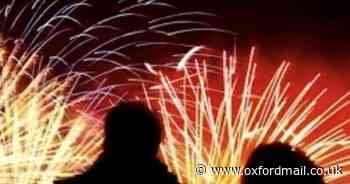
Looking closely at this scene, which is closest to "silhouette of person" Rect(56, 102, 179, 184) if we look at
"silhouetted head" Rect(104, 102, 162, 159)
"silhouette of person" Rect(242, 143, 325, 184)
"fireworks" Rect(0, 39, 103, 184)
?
"silhouetted head" Rect(104, 102, 162, 159)

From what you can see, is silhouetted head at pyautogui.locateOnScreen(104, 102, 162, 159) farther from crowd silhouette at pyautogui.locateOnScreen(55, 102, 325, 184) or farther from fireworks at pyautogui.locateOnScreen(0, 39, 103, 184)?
fireworks at pyautogui.locateOnScreen(0, 39, 103, 184)

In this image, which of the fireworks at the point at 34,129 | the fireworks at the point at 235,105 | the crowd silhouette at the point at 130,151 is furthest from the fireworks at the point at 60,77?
the crowd silhouette at the point at 130,151

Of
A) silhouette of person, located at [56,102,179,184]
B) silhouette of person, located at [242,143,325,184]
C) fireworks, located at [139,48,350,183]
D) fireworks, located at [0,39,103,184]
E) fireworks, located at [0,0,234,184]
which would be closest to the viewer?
silhouette of person, located at [242,143,325,184]

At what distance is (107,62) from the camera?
8.66 metres

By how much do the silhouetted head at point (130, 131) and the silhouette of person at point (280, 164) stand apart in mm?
610

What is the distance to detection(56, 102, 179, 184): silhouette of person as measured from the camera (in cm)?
264

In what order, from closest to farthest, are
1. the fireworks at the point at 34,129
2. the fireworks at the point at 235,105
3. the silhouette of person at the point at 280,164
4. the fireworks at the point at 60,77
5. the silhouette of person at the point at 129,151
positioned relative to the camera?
the silhouette of person at the point at 280,164 < the silhouette of person at the point at 129,151 < the fireworks at the point at 34,129 < the fireworks at the point at 60,77 < the fireworks at the point at 235,105

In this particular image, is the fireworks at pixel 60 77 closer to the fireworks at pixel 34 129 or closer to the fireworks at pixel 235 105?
the fireworks at pixel 34 129

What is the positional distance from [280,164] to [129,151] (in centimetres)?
70

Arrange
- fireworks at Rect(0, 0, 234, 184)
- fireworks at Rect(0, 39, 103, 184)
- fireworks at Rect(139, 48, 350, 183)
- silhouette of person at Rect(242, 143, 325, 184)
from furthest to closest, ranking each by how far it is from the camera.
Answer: fireworks at Rect(139, 48, 350, 183), fireworks at Rect(0, 0, 234, 184), fireworks at Rect(0, 39, 103, 184), silhouette of person at Rect(242, 143, 325, 184)

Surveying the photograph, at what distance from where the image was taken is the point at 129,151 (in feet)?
8.76

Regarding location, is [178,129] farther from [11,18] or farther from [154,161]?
[154,161]

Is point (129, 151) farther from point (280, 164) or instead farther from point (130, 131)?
point (280, 164)

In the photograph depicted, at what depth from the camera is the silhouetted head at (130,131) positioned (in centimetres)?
264
